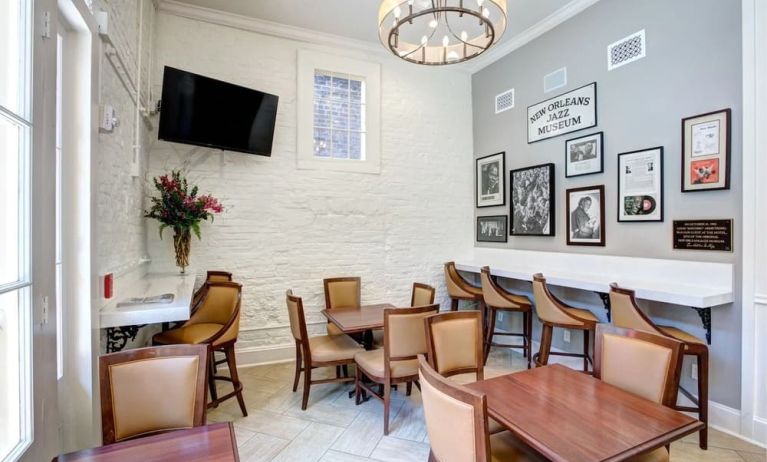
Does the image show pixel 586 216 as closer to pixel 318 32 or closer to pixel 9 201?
pixel 318 32

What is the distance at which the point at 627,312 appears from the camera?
8.57 ft

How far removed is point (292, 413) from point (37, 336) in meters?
2.06

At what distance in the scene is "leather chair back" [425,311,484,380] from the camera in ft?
6.91

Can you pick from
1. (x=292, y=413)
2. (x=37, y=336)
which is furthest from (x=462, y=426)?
(x=292, y=413)

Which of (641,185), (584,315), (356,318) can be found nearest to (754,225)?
(641,185)

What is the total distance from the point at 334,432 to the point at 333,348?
0.63 metres

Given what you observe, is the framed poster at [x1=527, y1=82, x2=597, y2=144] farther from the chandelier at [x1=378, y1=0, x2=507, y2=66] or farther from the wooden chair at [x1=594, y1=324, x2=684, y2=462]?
the wooden chair at [x1=594, y1=324, x2=684, y2=462]

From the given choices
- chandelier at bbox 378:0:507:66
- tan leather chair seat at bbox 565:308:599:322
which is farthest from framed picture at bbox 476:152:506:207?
chandelier at bbox 378:0:507:66

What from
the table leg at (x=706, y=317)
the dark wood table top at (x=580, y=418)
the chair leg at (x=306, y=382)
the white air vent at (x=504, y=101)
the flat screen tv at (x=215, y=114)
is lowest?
the chair leg at (x=306, y=382)

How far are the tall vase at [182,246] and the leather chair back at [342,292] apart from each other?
1372 mm

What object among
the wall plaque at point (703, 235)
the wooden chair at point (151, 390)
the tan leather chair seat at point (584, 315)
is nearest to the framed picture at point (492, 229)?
the tan leather chair seat at point (584, 315)

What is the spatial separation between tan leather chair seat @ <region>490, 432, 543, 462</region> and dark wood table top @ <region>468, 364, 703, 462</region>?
200mm

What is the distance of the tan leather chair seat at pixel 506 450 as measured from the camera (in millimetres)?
1531

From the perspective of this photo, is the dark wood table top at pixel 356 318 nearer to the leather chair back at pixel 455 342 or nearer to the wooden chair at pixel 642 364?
the leather chair back at pixel 455 342
